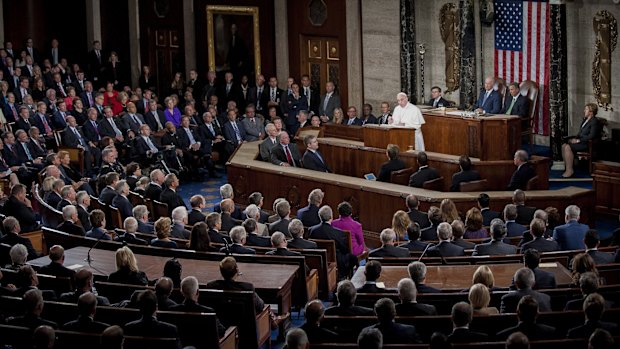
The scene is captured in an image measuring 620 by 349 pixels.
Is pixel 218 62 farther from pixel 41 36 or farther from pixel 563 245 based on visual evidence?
pixel 563 245

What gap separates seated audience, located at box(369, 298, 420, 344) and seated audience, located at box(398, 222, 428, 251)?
299 cm

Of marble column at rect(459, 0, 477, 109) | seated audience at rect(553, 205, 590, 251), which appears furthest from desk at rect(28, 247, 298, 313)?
marble column at rect(459, 0, 477, 109)

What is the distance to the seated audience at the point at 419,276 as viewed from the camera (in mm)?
8867

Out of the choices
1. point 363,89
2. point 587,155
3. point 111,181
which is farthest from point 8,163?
point 587,155

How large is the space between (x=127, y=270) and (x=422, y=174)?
5794mm

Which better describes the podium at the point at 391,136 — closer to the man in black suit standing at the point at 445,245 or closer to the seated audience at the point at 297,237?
the seated audience at the point at 297,237

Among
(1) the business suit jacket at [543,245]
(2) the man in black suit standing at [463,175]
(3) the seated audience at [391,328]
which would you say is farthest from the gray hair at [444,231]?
(2) the man in black suit standing at [463,175]

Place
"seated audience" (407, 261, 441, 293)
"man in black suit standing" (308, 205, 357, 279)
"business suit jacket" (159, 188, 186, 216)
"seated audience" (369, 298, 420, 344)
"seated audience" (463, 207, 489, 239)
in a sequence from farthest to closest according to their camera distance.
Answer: "business suit jacket" (159, 188, 186, 216) < "man in black suit standing" (308, 205, 357, 279) < "seated audience" (463, 207, 489, 239) < "seated audience" (407, 261, 441, 293) < "seated audience" (369, 298, 420, 344)

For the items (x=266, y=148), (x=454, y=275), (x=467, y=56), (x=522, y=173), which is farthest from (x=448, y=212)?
(x=467, y=56)

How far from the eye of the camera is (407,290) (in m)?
8.31

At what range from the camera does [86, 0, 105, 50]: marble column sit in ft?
77.9

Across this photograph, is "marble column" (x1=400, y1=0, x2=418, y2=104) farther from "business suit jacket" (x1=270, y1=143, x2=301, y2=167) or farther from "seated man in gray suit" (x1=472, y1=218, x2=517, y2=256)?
"seated man in gray suit" (x1=472, y1=218, x2=517, y2=256)

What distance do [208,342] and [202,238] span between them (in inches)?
98.2

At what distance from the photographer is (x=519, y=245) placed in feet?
35.9
